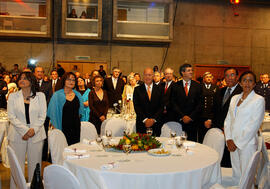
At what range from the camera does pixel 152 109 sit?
5.53 meters

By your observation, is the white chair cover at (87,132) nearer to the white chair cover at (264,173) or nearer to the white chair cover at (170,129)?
the white chair cover at (170,129)

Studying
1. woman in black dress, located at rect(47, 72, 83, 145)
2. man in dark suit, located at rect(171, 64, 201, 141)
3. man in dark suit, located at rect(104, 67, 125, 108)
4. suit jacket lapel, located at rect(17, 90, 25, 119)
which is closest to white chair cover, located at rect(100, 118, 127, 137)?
woman in black dress, located at rect(47, 72, 83, 145)

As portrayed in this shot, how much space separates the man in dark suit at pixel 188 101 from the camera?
555cm

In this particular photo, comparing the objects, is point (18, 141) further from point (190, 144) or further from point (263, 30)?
point (263, 30)

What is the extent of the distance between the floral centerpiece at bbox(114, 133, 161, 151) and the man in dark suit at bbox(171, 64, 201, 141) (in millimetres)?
1976

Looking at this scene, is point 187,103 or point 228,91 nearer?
point 228,91

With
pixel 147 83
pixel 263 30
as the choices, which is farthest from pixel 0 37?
pixel 263 30

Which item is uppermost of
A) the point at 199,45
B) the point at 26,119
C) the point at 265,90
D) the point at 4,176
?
the point at 199,45

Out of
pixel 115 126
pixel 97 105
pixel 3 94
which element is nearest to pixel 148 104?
pixel 115 126

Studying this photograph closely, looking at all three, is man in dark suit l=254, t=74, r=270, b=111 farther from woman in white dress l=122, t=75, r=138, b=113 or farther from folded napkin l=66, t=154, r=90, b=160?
folded napkin l=66, t=154, r=90, b=160

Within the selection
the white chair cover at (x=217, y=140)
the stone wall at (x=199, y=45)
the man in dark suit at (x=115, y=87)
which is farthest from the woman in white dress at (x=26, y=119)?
the stone wall at (x=199, y=45)

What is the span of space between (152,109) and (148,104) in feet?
0.36

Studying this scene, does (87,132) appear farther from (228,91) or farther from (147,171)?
(228,91)

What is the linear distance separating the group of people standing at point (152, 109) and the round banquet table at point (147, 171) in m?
0.96
